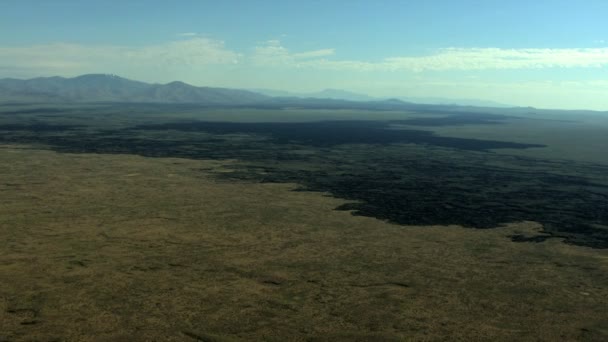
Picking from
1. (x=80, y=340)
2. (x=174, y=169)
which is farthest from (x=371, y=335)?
(x=174, y=169)

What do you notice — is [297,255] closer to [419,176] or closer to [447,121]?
[419,176]

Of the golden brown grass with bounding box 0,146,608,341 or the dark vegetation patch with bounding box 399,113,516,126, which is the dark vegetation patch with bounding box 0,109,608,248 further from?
the dark vegetation patch with bounding box 399,113,516,126

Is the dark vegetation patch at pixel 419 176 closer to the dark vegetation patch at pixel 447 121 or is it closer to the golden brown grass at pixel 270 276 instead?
the golden brown grass at pixel 270 276

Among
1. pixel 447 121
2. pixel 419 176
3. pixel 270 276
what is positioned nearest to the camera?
pixel 270 276

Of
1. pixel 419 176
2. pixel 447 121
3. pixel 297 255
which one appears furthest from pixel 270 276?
pixel 447 121

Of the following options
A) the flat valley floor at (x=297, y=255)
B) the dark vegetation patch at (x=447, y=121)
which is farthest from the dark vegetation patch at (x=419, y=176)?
the dark vegetation patch at (x=447, y=121)
